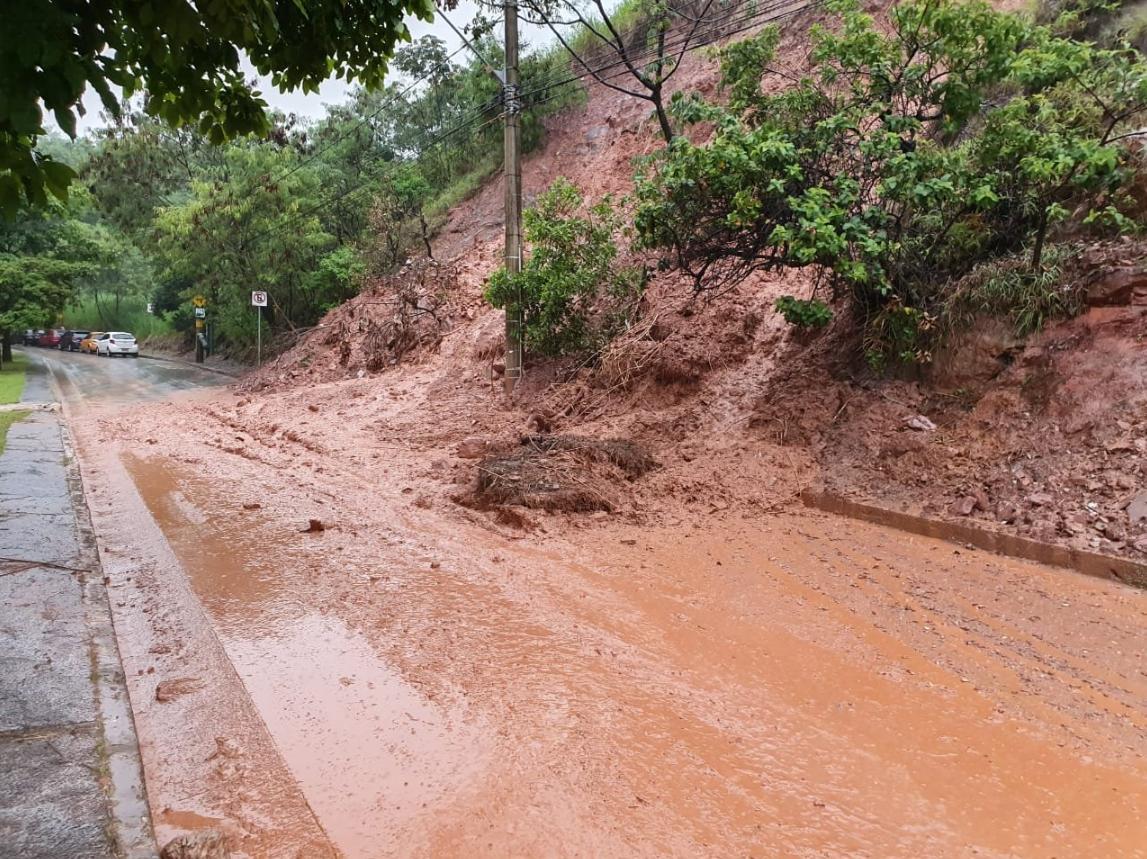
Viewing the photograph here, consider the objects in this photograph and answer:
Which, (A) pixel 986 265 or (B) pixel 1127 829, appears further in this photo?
(A) pixel 986 265

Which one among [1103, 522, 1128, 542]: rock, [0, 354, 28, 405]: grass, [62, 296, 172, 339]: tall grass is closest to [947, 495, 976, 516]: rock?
[1103, 522, 1128, 542]: rock

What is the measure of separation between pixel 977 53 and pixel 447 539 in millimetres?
7086

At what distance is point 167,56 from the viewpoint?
322 centimetres

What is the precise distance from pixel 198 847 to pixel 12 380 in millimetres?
26726

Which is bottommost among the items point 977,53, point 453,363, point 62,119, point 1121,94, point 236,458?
point 236,458

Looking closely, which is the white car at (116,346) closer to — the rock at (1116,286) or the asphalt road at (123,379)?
the asphalt road at (123,379)

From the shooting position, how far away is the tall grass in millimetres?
53656

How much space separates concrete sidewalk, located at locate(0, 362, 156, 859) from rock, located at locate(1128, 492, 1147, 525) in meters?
6.53

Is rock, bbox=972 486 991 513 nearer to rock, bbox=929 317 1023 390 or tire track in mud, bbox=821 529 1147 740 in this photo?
tire track in mud, bbox=821 529 1147 740

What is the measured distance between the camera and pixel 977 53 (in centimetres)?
747

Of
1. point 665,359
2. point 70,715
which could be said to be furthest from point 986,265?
point 70,715

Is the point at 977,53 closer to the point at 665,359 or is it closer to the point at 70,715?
the point at 665,359

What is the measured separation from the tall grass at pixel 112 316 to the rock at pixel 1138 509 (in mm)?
56612

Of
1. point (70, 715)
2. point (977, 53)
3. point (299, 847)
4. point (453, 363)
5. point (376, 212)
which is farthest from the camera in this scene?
point (376, 212)
